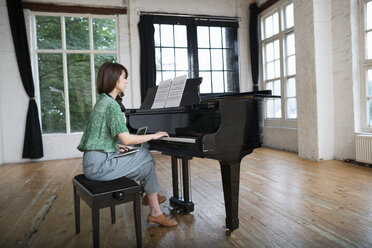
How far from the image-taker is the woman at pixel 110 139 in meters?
1.92

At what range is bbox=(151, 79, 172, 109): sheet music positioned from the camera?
2.39 metres

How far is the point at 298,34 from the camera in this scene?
4.99m

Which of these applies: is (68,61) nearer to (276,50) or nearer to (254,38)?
(254,38)

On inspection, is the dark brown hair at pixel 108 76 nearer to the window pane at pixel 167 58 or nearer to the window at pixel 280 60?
the window pane at pixel 167 58

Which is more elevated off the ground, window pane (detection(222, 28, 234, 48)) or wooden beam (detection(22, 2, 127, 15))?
wooden beam (detection(22, 2, 127, 15))

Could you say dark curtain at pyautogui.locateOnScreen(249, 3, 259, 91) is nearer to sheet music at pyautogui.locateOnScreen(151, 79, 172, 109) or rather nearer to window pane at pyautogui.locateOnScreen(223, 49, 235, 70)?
window pane at pyautogui.locateOnScreen(223, 49, 235, 70)

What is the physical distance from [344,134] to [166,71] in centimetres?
382

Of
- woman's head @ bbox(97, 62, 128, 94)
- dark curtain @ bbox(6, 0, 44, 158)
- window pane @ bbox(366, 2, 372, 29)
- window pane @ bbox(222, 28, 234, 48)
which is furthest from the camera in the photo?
window pane @ bbox(222, 28, 234, 48)

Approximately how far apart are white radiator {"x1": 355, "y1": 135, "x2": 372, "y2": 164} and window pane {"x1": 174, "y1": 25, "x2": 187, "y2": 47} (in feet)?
13.4

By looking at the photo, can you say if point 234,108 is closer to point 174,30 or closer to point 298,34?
point 298,34

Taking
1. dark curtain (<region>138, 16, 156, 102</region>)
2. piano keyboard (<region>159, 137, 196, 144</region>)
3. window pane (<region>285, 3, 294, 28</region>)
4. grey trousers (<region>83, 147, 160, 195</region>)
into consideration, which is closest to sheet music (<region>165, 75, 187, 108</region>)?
piano keyboard (<region>159, 137, 196, 144</region>)

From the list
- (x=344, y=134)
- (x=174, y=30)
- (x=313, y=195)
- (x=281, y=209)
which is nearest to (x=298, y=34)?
(x=344, y=134)

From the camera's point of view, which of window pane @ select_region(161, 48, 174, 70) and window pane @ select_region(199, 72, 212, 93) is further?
window pane @ select_region(199, 72, 212, 93)

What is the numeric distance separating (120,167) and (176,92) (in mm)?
756
